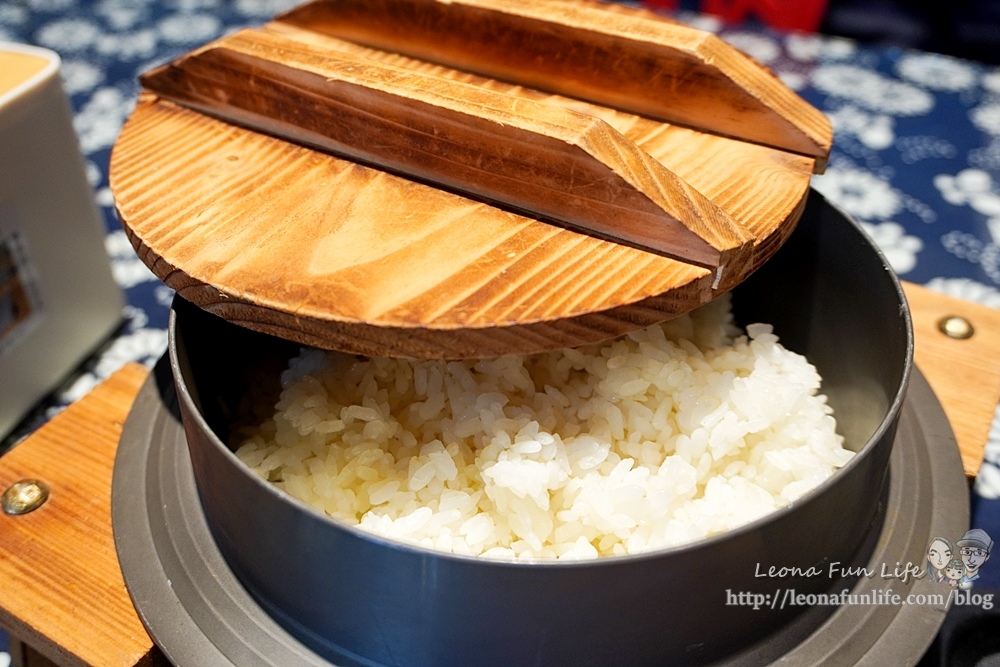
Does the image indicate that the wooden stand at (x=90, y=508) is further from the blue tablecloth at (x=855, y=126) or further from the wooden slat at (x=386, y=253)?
the wooden slat at (x=386, y=253)

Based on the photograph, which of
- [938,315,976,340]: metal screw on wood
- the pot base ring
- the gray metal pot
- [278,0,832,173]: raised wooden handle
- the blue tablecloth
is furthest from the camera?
the blue tablecloth

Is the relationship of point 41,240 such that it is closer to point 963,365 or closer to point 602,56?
point 602,56

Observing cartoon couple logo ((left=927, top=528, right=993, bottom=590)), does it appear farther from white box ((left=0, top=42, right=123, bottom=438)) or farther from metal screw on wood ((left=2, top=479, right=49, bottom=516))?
white box ((left=0, top=42, right=123, bottom=438))

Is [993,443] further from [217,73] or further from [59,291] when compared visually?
[59,291]

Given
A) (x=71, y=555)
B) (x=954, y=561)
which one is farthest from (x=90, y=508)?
→ (x=954, y=561)

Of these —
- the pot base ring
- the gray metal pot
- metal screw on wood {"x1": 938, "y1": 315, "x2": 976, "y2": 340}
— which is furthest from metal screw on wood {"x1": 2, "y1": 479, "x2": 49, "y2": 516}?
metal screw on wood {"x1": 938, "y1": 315, "x2": 976, "y2": 340}

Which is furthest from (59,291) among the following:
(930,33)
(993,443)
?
(930,33)
